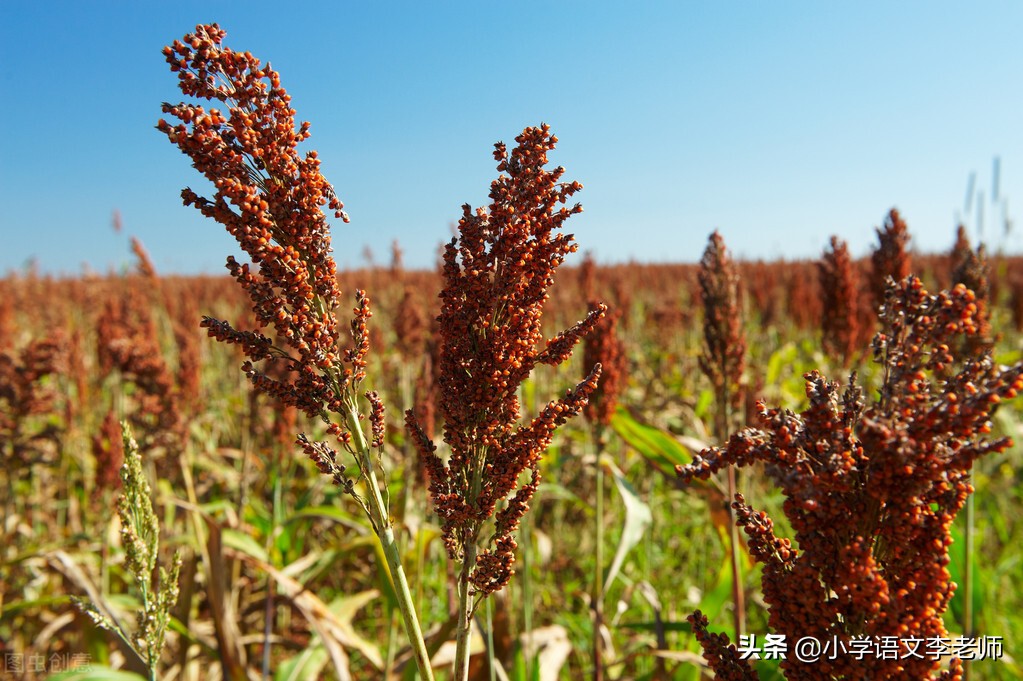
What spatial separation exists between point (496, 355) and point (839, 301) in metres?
3.65

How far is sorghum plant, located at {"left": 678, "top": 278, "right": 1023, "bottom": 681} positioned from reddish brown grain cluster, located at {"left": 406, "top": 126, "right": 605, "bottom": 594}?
0.36m

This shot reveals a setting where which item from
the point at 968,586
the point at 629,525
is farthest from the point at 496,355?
the point at 968,586

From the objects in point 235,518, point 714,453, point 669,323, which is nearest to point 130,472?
point 714,453

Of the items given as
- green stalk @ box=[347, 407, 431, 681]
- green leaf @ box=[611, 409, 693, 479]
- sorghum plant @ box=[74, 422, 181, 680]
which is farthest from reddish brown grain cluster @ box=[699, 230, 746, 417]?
sorghum plant @ box=[74, 422, 181, 680]

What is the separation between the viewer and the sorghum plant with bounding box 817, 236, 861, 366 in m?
4.02

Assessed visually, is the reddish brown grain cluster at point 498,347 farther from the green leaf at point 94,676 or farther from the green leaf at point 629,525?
the green leaf at point 94,676

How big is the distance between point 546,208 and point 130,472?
1.29m

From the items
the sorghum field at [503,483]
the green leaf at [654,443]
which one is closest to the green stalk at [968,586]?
the sorghum field at [503,483]

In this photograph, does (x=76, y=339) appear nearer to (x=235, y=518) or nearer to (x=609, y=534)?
(x=235, y=518)

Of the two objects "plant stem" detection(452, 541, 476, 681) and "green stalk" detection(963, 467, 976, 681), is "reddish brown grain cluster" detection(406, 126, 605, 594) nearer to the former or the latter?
"plant stem" detection(452, 541, 476, 681)

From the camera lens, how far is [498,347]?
122 cm

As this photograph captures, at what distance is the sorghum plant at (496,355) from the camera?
1.22m

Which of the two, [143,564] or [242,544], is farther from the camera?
[242,544]

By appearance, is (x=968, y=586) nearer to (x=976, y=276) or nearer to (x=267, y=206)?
(x=976, y=276)
